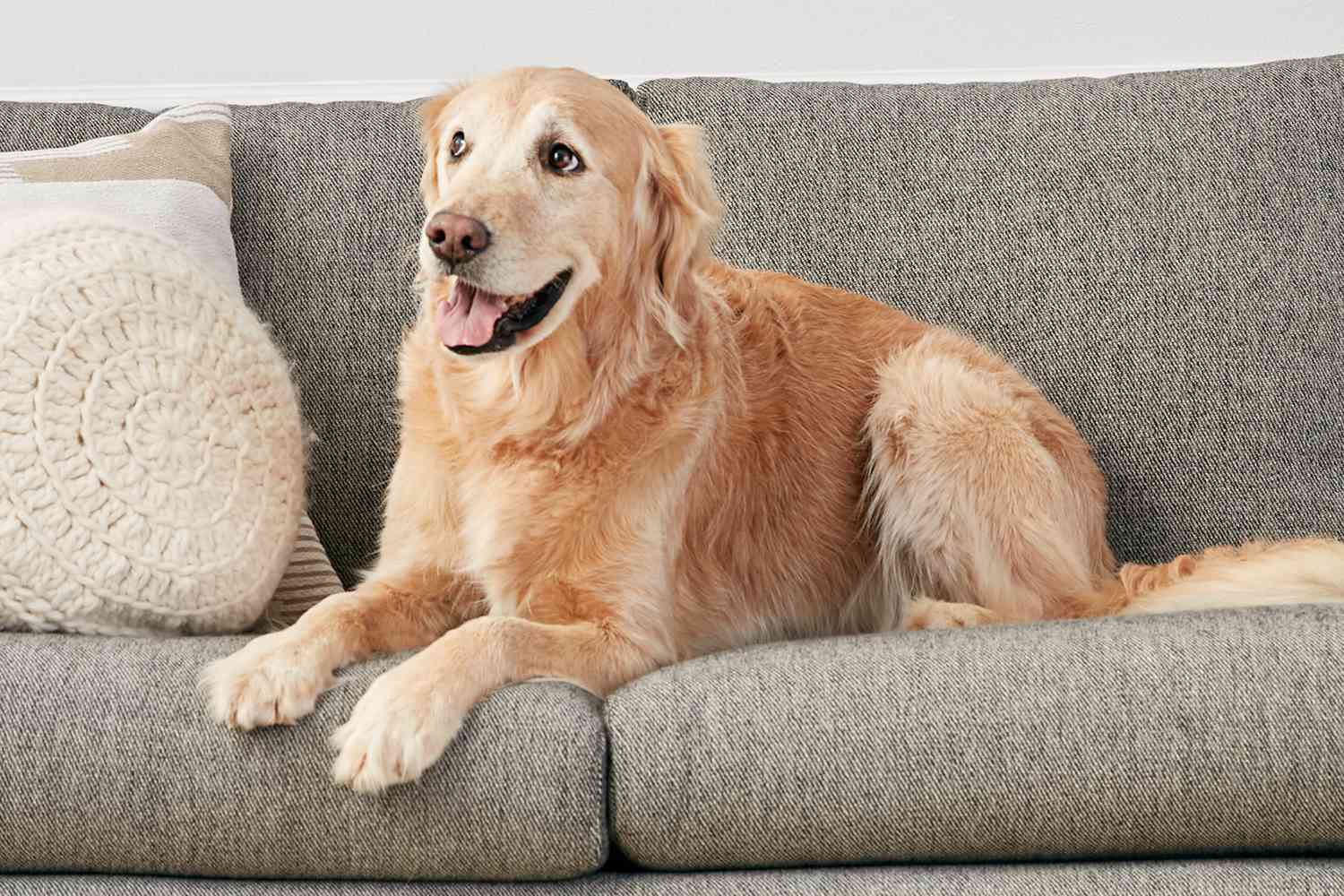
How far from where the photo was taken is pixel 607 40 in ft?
10.1

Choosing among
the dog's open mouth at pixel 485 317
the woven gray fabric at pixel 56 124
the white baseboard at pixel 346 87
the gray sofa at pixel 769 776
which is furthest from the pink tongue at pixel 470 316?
the white baseboard at pixel 346 87

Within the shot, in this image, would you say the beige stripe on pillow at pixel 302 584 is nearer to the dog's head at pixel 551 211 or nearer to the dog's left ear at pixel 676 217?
the dog's head at pixel 551 211

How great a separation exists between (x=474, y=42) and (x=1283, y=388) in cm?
188

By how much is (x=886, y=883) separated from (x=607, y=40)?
2.23 m

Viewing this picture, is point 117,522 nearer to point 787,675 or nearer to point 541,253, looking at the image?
point 541,253

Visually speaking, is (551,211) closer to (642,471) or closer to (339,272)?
(642,471)

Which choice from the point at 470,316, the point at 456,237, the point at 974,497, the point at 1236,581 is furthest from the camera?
the point at 974,497

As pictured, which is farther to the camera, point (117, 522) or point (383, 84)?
point (383, 84)

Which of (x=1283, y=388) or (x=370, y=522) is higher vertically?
(x=1283, y=388)

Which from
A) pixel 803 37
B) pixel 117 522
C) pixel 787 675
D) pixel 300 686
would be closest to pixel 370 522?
pixel 117 522

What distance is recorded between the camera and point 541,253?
5.47ft

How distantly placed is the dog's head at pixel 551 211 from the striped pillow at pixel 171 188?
16.8 inches

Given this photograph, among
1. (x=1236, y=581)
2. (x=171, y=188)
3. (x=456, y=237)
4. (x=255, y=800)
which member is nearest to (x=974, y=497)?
(x=1236, y=581)

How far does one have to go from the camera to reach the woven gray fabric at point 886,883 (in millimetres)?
1337
